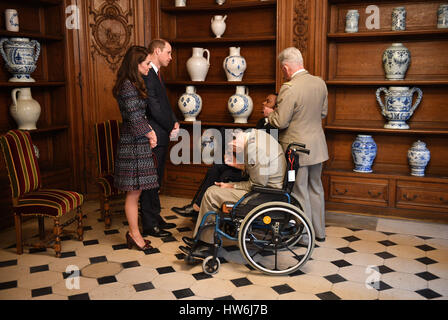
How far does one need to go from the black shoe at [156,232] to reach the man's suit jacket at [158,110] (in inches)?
28.7

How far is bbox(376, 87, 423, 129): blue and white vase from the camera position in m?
4.23

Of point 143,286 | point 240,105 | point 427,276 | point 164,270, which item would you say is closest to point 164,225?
point 164,270

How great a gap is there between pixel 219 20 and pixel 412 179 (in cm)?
254

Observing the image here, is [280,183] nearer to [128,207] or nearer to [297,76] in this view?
[297,76]

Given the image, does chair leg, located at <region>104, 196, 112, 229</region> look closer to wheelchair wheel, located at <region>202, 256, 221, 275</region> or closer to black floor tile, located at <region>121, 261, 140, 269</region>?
black floor tile, located at <region>121, 261, 140, 269</region>

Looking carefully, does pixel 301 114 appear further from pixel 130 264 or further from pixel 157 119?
pixel 130 264

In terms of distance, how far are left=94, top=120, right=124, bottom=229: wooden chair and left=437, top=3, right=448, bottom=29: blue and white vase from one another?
3.11m

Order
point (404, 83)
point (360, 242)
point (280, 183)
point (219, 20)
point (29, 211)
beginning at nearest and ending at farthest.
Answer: point (280, 183), point (29, 211), point (360, 242), point (404, 83), point (219, 20)

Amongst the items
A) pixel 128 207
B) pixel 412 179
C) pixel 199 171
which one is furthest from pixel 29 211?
pixel 412 179

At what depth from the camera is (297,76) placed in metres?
3.45

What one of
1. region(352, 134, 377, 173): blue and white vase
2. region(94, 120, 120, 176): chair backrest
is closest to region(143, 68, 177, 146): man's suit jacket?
region(94, 120, 120, 176): chair backrest

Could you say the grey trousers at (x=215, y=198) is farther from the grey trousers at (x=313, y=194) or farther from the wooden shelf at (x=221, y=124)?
the wooden shelf at (x=221, y=124)

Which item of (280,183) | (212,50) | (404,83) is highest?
(212,50)

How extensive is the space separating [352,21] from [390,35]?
38 centimetres
